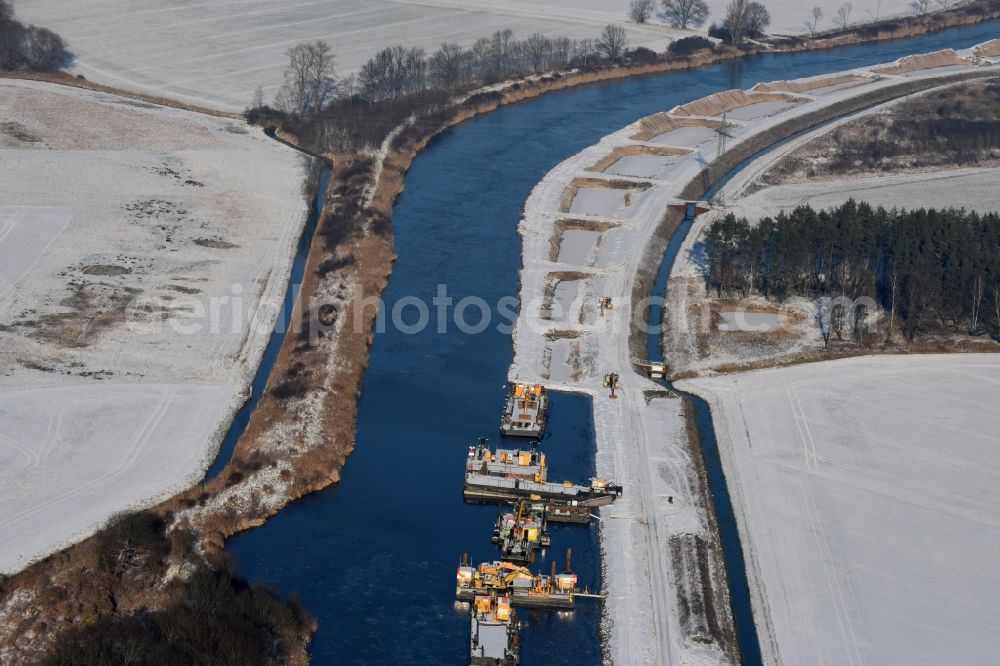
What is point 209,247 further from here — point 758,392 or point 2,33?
point 2,33

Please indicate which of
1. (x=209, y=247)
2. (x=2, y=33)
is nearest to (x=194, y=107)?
(x=2, y=33)

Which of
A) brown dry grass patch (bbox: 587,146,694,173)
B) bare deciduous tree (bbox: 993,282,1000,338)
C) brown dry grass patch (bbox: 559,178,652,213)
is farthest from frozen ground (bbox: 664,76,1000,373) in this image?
bare deciduous tree (bbox: 993,282,1000,338)

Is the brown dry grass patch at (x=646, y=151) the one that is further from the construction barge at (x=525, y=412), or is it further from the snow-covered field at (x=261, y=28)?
the construction barge at (x=525, y=412)

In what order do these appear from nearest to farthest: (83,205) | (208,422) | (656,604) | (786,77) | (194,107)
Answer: (656,604), (208,422), (83,205), (194,107), (786,77)

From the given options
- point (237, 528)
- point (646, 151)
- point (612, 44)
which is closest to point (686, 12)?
point (612, 44)

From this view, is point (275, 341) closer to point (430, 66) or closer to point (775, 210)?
point (775, 210)

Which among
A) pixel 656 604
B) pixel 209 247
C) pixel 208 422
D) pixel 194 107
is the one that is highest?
pixel 194 107
